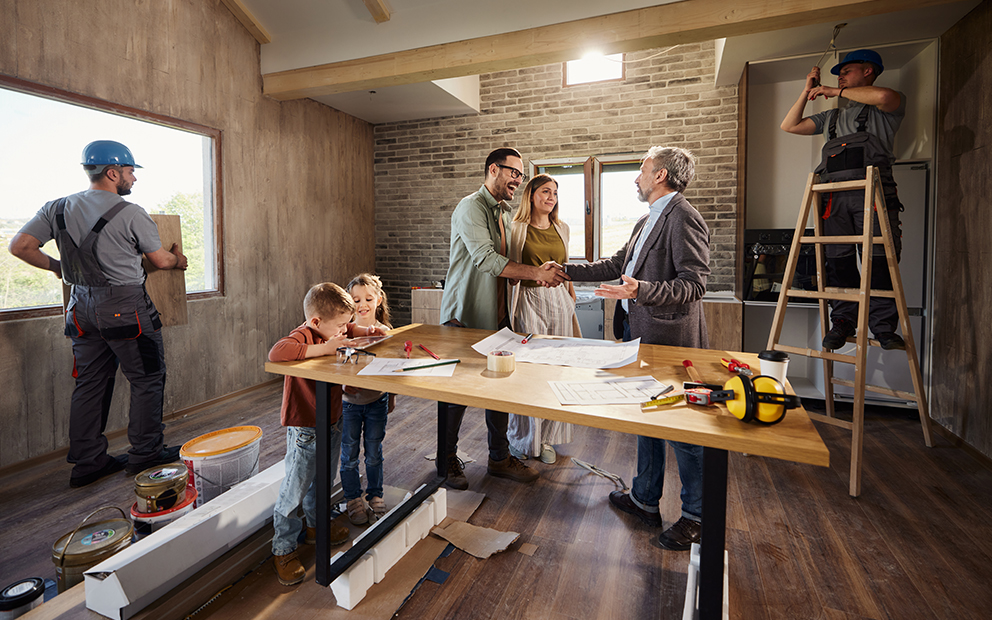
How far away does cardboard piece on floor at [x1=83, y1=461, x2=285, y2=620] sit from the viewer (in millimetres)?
1440

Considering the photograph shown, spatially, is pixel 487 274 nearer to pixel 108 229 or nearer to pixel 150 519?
pixel 150 519

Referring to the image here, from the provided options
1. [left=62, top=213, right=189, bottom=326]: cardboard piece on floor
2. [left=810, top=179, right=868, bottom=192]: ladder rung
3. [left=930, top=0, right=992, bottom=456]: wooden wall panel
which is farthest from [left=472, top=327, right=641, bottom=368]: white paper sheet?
[left=930, top=0, right=992, bottom=456]: wooden wall panel

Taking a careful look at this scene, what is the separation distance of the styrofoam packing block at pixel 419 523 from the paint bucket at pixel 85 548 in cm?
100

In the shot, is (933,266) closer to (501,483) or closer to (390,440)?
(501,483)

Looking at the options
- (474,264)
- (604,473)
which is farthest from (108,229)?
(604,473)

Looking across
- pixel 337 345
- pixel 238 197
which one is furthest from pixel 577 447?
pixel 238 197

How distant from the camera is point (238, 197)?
13.3 feet

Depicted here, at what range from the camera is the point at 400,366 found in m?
1.55

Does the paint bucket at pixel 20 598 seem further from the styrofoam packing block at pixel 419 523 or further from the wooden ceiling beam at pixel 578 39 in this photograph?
the wooden ceiling beam at pixel 578 39

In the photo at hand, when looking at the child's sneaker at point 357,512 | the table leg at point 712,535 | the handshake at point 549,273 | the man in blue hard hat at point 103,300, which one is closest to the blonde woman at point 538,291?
the handshake at point 549,273

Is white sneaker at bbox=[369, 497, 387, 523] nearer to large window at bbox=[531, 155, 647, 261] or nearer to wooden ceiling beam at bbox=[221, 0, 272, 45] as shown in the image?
large window at bbox=[531, 155, 647, 261]

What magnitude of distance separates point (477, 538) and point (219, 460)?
116cm

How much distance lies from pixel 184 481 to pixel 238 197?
9.24 feet

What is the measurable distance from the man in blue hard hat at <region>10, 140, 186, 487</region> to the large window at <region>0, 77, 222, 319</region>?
1.00 feet
